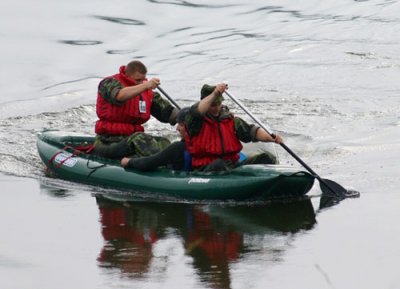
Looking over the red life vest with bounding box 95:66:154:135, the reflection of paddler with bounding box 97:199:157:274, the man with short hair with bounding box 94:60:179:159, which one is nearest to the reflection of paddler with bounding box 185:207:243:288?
the reflection of paddler with bounding box 97:199:157:274

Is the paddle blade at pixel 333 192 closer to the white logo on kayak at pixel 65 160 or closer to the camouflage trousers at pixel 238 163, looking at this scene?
the camouflage trousers at pixel 238 163

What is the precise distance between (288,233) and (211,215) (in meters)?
1.12

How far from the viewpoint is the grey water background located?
30.6 ft

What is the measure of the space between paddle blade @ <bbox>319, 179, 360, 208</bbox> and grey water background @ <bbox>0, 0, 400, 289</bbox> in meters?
0.15

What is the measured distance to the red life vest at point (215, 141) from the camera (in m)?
11.9

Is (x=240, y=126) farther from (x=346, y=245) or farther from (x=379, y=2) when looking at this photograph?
(x=379, y=2)

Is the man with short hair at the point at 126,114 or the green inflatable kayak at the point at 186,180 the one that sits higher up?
the man with short hair at the point at 126,114

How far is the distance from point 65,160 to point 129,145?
109cm

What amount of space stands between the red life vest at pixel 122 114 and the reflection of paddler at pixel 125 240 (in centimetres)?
147

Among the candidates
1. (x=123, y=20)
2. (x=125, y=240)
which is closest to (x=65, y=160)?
(x=125, y=240)

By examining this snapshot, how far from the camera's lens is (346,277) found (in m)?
8.93

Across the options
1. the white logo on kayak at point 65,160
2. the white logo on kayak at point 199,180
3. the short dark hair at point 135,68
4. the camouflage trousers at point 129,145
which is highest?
the short dark hair at point 135,68

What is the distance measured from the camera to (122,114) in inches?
521

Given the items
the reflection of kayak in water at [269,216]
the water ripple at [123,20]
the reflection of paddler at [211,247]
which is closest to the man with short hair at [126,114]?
the reflection of kayak in water at [269,216]
